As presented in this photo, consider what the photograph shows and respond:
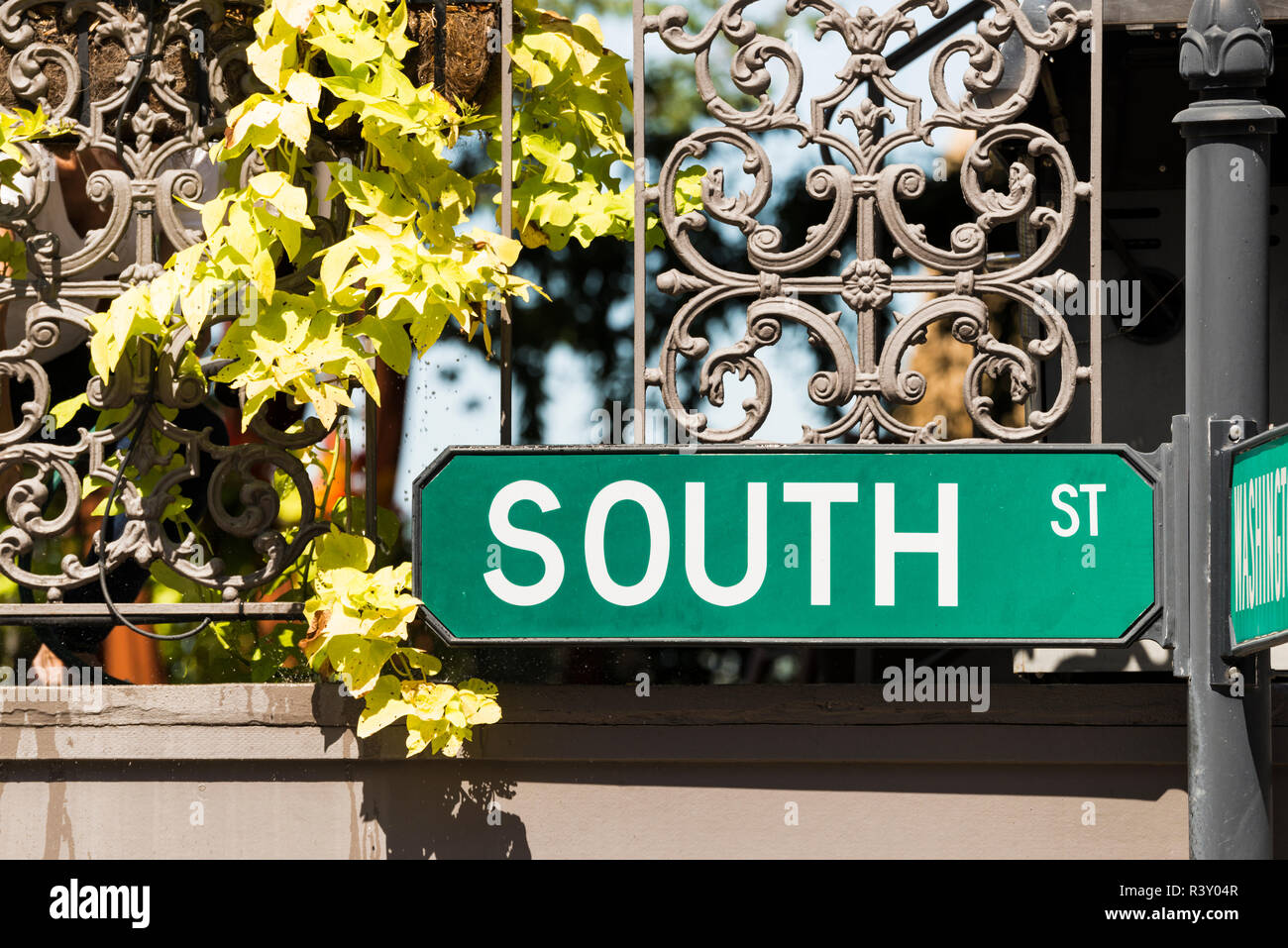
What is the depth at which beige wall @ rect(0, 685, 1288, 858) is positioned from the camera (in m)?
4.86

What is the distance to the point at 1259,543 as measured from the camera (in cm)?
387

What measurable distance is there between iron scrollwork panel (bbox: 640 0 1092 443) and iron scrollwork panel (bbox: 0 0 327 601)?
1411 mm

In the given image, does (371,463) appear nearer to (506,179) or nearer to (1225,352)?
(506,179)

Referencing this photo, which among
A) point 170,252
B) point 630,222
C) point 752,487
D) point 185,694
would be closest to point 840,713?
point 752,487

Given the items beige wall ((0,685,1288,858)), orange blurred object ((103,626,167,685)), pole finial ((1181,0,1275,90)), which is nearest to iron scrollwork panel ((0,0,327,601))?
beige wall ((0,685,1288,858))

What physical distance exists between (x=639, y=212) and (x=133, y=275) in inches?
67.9

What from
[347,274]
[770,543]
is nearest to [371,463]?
[347,274]

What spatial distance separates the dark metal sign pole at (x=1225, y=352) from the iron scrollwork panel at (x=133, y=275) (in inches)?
108

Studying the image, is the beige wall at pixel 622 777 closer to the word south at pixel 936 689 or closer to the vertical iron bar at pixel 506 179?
the word south at pixel 936 689

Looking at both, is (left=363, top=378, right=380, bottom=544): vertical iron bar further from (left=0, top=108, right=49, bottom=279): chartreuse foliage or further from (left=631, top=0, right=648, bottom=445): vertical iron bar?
(left=0, top=108, right=49, bottom=279): chartreuse foliage

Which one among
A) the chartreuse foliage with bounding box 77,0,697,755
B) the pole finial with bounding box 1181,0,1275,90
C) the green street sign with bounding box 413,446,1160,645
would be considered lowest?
the green street sign with bounding box 413,446,1160,645

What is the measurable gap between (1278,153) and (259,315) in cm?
464

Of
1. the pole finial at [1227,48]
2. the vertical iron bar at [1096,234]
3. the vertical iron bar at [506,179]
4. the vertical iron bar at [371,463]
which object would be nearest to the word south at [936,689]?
the vertical iron bar at [1096,234]

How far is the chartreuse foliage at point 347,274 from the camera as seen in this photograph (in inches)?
179
